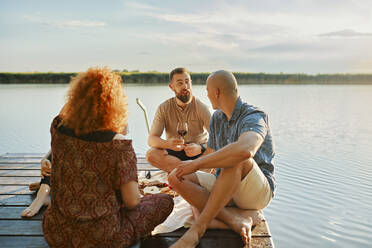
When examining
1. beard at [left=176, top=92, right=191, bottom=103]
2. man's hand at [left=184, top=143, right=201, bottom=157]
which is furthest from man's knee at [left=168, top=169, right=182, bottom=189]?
beard at [left=176, top=92, right=191, bottom=103]

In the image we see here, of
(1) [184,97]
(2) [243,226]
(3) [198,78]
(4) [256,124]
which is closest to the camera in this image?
(2) [243,226]

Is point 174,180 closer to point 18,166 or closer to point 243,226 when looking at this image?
point 243,226

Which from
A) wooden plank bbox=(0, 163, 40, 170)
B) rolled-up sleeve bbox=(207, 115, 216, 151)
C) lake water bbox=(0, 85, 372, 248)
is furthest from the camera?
wooden plank bbox=(0, 163, 40, 170)

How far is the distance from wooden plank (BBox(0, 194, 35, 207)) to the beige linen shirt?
4.99ft

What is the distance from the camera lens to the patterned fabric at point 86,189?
5.64 ft

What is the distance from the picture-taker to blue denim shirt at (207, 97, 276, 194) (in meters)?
2.42

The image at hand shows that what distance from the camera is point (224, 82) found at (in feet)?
8.59

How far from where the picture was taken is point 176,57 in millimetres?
28500

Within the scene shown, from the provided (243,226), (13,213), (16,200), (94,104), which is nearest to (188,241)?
(243,226)

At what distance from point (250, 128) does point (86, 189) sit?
1.21 m

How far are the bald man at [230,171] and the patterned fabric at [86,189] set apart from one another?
1.74 ft

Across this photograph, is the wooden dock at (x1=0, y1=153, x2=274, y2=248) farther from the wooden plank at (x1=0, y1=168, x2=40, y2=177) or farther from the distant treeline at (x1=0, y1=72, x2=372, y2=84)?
the distant treeline at (x1=0, y1=72, x2=372, y2=84)

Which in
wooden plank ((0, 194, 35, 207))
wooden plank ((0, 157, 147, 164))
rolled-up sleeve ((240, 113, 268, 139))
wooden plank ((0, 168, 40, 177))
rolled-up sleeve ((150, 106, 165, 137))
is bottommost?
wooden plank ((0, 157, 147, 164))

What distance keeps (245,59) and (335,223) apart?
27.8 m
